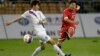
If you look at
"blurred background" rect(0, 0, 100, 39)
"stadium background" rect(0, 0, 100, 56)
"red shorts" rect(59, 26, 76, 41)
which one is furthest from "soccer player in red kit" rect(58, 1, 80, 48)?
"blurred background" rect(0, 0, 100, 39)

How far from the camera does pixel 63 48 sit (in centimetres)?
2312

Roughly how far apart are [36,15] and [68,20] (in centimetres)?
158

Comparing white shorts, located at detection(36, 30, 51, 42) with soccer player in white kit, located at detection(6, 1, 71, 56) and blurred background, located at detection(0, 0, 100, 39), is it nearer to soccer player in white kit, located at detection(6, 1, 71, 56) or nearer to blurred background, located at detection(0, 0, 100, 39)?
soccer player in white kit, located at detection(6, 1, 71, 56)

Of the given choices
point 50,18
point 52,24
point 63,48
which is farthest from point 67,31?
point 50,18

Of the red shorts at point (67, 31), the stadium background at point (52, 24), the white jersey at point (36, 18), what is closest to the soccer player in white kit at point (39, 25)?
the white jersey at point (36, 18)

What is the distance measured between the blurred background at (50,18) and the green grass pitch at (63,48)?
36.3 inches

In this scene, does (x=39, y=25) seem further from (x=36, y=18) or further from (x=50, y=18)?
(x=50, y=18)

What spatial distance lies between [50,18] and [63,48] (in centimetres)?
543

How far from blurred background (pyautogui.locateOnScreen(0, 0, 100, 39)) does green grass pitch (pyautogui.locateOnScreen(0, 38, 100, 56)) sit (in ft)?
3.02

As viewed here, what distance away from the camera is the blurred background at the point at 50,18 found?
90.9 feet

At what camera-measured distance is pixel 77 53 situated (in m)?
21.0

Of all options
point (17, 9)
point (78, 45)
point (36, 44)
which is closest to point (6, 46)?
point (36, 44)

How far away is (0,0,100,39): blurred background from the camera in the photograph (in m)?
27.7

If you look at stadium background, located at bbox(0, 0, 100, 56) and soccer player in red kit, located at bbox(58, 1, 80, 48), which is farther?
stadium background, located at bbox(0, 0, 100, 56)
